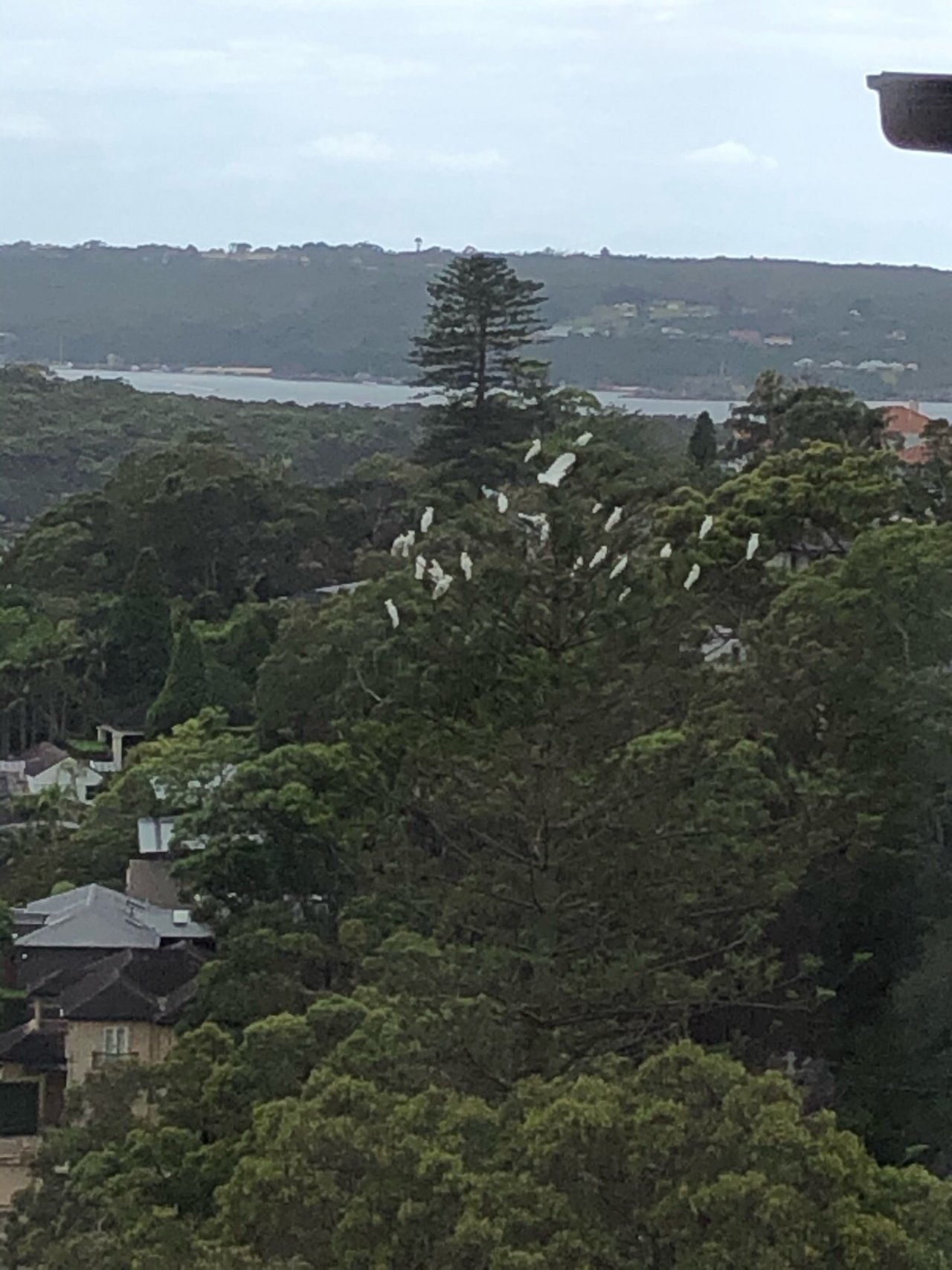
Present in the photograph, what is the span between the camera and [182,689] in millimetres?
4965

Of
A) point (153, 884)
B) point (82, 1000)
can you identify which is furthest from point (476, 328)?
point (82, 1000)

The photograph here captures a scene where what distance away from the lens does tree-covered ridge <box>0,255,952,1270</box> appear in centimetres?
176

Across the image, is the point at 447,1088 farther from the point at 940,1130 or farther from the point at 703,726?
the point at 703,726

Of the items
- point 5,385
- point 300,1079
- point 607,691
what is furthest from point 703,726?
point 5,385

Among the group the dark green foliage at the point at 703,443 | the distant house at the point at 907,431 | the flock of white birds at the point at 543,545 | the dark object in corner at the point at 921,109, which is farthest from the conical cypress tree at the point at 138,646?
the dark object in corner at the point at 921,109

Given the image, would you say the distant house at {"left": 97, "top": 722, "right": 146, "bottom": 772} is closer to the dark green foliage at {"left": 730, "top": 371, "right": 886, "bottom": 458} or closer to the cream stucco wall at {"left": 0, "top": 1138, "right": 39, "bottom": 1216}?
the dark green foliage at {"left": 730, "top": 371, "right": 886, "bottom": 458}

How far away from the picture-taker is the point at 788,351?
10.7 ft

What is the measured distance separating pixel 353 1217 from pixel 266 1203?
0.11 m

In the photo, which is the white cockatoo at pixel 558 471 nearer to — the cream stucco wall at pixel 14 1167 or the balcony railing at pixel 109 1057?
the balcony railing at pixel 109 1057

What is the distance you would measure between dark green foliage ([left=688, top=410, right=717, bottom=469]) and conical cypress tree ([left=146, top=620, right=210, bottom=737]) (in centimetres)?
128

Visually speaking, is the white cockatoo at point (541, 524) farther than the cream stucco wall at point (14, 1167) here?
Yes

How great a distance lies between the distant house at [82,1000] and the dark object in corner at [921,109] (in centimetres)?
179

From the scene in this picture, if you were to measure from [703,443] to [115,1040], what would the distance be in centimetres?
241

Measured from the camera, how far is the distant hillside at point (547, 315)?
2688mm
